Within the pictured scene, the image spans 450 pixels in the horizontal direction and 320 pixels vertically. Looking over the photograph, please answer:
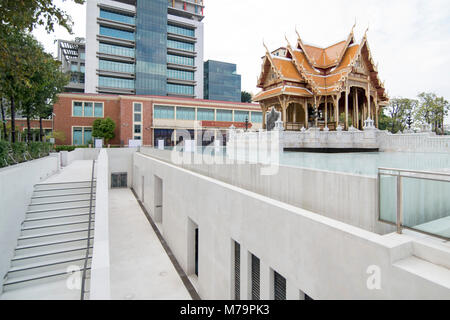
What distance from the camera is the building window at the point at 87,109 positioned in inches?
1930

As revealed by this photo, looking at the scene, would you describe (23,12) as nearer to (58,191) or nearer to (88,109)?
(58,191)

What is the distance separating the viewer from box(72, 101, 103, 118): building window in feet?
161

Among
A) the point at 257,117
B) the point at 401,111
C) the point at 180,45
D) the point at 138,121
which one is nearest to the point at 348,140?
the point at 401,111

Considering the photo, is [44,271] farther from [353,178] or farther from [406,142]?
[406,142]

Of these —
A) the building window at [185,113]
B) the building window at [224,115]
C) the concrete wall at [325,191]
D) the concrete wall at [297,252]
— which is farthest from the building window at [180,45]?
the concrete wall at [325,191]

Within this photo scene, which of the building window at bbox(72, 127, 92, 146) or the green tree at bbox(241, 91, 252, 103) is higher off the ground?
the green tree at bbox(241, 91, 252, 103)

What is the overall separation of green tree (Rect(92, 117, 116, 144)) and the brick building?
229 cm

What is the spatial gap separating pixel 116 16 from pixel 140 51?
10655mm

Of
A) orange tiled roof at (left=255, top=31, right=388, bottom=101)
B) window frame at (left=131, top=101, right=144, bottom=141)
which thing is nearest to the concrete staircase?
orange tiled roof at (left=255, top=31, right=388, bottom=101)

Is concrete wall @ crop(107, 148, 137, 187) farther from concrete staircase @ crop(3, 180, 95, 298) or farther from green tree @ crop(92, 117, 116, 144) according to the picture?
concrete staircase @ crop(3, 180, 95, 298)

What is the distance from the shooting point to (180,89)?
71312 mm

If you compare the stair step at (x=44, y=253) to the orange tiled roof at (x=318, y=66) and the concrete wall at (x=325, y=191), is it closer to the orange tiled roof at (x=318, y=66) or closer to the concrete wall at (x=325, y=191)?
the concrete wall at (x=325, y=191)

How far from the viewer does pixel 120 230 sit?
57.9ft
